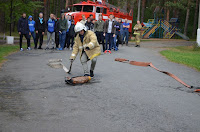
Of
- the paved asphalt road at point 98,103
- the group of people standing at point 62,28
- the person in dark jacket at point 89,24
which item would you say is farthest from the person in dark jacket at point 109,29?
the paved asphalt road at point 98,103

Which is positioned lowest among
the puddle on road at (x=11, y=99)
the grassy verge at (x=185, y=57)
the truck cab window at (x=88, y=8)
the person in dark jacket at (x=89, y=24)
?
the puddle on road at (x=11, y=99)

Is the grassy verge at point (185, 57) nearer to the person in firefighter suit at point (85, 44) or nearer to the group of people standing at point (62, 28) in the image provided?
the group of people standing at point (62, 28)

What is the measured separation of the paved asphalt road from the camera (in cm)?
483

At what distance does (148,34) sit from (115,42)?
85.6ft

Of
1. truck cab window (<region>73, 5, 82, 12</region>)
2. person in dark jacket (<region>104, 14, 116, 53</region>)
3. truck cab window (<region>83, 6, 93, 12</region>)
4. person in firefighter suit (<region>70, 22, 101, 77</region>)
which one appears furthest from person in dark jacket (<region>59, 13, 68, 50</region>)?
person in firefighter suit (<region>70, 22, 101, 77</region>)

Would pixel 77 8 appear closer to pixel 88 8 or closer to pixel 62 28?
pixel 88 8

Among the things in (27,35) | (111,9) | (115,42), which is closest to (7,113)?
(27,35)

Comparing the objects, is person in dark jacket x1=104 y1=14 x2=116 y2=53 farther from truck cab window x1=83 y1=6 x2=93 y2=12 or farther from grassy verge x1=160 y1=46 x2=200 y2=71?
truck cab window x1=83 y1=6 x2=93 y2=12

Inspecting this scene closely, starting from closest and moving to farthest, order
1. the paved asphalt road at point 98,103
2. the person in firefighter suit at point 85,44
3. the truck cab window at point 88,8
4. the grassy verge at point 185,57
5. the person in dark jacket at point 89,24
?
the paved asphalt road at point 98,103
the person in firefighter suit at point 85,44
the grassy verge at point 185,57
the person in dark jacket at point 89,24
the truck cab window at point 88,8

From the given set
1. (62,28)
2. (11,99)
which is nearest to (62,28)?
(62,28)

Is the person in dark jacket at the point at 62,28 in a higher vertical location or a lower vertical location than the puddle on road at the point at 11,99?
higher

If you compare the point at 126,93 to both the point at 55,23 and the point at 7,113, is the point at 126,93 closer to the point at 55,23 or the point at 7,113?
the point at 7,113

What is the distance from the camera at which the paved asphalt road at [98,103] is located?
4832mm

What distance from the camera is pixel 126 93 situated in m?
7.14
